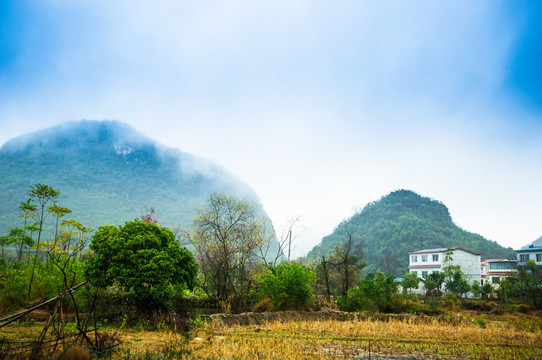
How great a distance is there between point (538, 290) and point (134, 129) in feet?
479

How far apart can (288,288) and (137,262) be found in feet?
25.2

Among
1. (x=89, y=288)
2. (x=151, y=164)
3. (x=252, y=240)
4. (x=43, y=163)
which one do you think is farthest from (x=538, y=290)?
(x=151, y=164)

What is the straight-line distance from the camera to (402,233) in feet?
231

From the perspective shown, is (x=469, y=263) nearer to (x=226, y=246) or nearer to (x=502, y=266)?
(x=502, y=266)

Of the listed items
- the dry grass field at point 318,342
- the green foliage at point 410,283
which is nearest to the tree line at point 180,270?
the dry grass field at point 318,342

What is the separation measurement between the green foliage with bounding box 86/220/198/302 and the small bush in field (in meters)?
4.94

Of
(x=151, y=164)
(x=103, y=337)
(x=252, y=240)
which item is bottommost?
(x=103, y=337)

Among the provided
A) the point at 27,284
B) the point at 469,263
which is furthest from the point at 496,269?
the point at 27,284

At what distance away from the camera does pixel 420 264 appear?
53062 mm

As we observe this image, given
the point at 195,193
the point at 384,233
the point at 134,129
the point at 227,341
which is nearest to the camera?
the point at 227,341

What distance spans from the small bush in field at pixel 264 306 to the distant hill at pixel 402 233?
47.8 m

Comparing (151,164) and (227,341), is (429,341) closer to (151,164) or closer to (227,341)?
(227,341)

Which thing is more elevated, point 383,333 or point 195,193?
point 195,193

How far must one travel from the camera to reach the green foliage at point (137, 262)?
11477 mm
